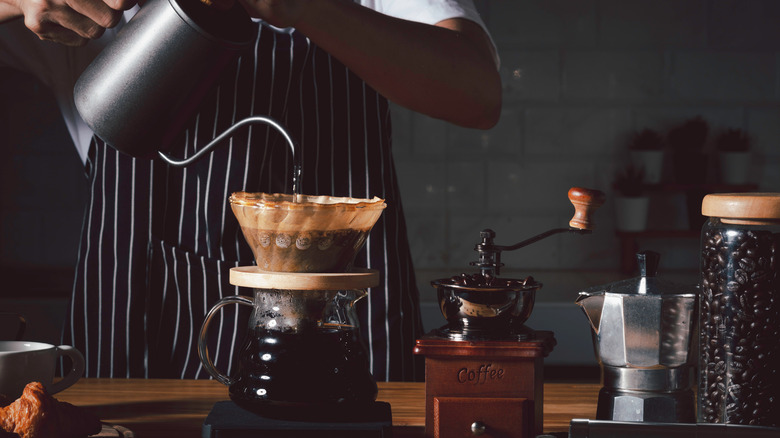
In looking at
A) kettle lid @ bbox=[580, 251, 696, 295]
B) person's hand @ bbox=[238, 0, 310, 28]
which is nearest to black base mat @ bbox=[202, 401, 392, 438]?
kettle lid @ bbox=[580, 251, 696, 295]

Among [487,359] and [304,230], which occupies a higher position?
[304,230]

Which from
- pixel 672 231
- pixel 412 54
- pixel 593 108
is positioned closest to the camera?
pixel 412 54

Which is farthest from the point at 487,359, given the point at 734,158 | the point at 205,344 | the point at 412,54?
the point at 734,158

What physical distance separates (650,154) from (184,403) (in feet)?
7.09

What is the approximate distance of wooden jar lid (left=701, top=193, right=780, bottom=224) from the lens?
0.65 metres

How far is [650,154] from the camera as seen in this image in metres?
2.71

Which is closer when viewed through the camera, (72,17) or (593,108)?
(72,17)

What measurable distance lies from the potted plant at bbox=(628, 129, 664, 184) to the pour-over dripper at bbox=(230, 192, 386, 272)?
7.16ft

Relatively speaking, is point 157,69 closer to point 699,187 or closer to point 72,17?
point 72,17

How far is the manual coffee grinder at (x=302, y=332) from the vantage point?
66 centimetres

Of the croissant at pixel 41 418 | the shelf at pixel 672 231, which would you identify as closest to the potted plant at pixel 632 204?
the shelf at pixel 672 231

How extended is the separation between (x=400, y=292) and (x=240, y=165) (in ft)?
0.96

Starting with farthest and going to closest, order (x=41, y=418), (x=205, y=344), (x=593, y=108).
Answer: (x=593, y=108) < (x=205, y=344) < (x=41, y=418)

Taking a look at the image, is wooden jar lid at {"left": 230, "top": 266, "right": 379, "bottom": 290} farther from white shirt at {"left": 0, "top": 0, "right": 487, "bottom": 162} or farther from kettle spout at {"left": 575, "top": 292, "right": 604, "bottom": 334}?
white shirt at {"left": 0, "top": 0, "right": 487, "bottom": 162}
